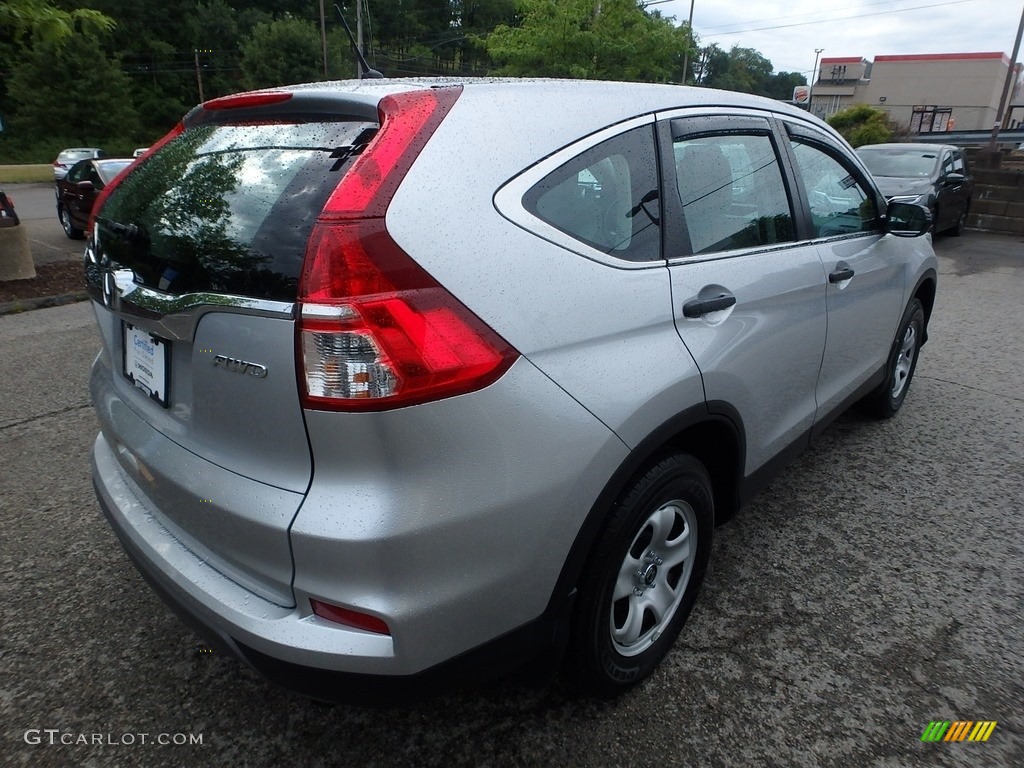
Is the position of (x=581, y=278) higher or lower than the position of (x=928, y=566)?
higher

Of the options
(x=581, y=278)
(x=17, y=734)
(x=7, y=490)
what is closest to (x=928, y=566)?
(x=581, y=278)

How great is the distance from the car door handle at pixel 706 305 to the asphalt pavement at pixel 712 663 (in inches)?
46.0

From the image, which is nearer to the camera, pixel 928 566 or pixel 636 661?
pixel 636 661

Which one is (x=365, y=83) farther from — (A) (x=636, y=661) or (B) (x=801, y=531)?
(B) (x=801, y=531)

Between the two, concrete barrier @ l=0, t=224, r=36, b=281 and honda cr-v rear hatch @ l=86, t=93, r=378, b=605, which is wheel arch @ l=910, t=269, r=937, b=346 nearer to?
honda cr-v rear hatch @ l=86, t=93, r=378, b=605

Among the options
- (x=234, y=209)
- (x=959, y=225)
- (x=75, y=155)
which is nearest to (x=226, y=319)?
(x=234, y=209)

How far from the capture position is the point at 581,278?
165 centimetres

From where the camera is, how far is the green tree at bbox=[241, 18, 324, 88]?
46.7 metres

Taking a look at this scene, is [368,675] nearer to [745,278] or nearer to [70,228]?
[745,278]

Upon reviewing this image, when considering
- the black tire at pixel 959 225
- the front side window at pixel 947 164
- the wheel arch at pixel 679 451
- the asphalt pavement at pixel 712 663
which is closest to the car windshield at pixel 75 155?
the asphalt pavement at pixel 712 663

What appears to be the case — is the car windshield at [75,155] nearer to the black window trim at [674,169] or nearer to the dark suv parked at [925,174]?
the dark suv parked at [925,174]

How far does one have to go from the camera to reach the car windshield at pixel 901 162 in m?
11.0

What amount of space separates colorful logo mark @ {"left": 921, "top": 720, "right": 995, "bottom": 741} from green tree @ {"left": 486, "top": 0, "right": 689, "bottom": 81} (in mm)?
24394

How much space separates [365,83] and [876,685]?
2360 mm
